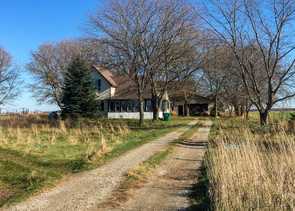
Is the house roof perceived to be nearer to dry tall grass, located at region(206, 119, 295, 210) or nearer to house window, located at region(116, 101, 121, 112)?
house window, located at region(116, 101, 121, 112)

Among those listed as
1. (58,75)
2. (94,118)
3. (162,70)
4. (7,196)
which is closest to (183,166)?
(7,196)

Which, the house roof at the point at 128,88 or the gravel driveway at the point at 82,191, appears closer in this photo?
the gravel driveway at the point at 82,191

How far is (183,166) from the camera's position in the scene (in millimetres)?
11516

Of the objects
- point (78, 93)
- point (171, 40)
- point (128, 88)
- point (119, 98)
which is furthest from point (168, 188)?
point (128, 88)

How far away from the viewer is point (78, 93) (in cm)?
4262

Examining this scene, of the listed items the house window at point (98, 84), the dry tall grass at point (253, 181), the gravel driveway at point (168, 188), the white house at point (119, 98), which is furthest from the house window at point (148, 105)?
the dry tall grass at point (253, 181)

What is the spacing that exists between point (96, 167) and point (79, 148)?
18.2 ft

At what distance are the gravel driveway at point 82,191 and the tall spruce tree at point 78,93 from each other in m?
31.6

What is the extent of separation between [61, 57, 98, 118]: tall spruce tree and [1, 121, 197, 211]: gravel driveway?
31.6 metres

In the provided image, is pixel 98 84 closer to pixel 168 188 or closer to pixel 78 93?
pixel 78 93

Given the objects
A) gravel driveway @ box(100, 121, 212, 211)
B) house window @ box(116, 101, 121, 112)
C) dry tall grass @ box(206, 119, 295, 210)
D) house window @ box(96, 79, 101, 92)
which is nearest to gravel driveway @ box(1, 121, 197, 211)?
gravel driveway @ box(100, 121, 212, 211)

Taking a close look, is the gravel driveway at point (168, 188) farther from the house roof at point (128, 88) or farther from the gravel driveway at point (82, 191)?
the house roof at point (128, 88)

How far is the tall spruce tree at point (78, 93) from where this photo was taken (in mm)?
42500

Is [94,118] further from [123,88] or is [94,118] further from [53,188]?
[53,188]
